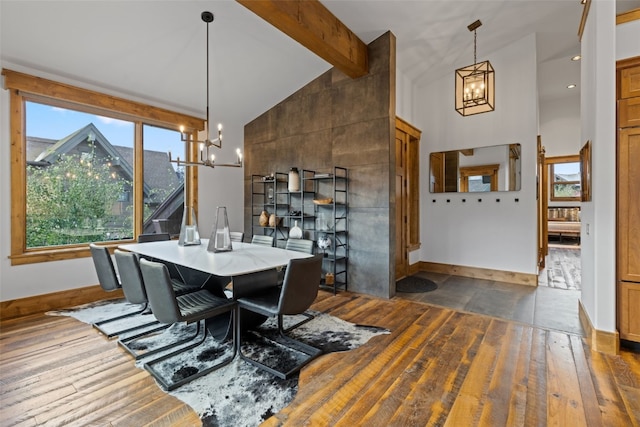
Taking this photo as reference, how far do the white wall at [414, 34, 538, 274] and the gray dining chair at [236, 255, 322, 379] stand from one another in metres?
3.85

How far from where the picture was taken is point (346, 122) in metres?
4.47

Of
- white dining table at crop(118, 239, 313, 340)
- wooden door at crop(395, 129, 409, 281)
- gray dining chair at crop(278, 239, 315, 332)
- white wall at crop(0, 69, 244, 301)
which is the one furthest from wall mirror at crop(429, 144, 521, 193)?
white wall at crop(0, 69, 244, 301)

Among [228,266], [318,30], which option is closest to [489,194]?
[318,30]

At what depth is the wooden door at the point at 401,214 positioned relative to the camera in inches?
199

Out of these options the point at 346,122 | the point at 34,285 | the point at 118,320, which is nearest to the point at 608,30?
the point at 346,122

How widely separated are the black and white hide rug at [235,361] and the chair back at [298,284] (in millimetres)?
497

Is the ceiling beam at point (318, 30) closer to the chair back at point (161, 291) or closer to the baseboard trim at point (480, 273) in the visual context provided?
the chair back at point (161, 291)

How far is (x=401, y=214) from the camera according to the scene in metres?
5.21

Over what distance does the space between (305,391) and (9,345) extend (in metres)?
2.79

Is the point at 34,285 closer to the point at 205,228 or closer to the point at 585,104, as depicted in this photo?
the point at 205,228

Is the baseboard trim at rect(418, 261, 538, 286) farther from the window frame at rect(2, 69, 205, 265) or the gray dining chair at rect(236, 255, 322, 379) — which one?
the window frame at rect(2, 69, 205, 265)

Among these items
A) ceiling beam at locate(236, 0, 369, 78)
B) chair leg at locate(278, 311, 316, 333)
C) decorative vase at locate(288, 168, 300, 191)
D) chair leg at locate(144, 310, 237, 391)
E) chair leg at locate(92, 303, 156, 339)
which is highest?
ceiling beam at locate(236, 0, 369, 78)

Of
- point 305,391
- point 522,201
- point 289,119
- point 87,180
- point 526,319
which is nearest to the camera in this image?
point 305,391

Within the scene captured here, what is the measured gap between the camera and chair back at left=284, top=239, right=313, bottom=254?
3.49 metres
